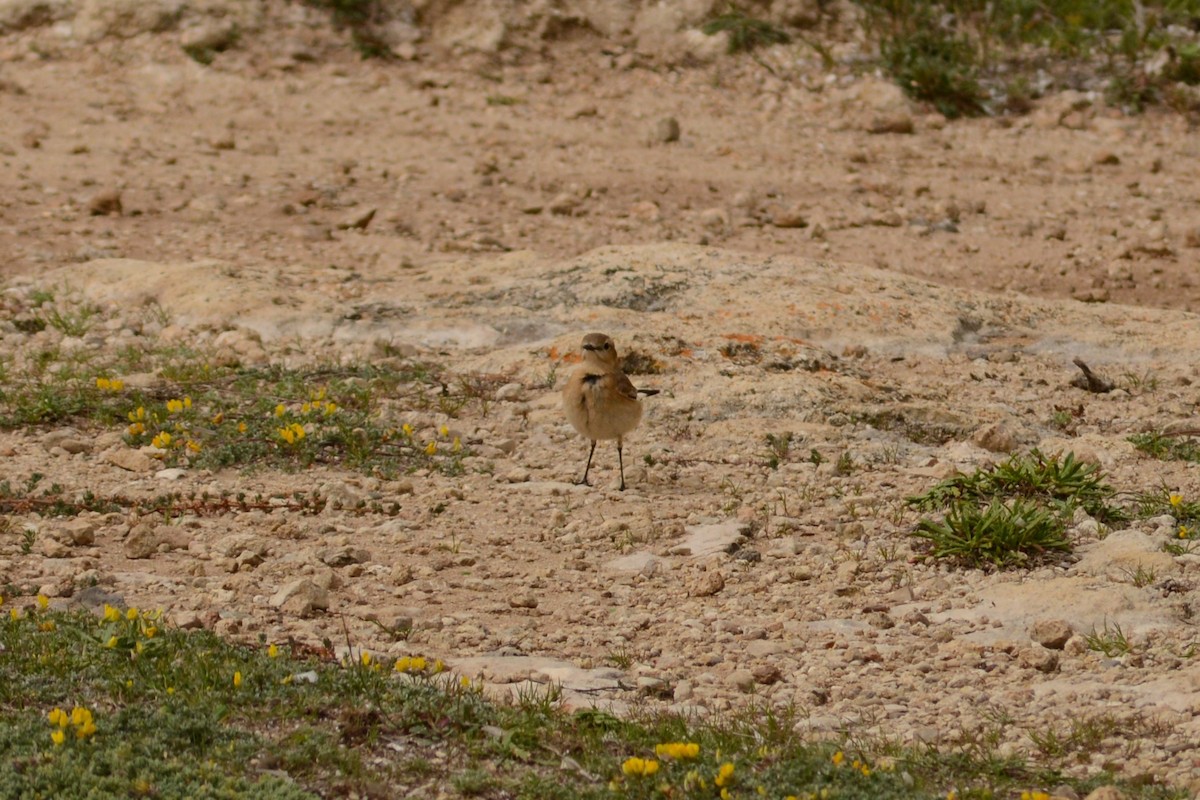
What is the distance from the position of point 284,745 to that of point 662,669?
1536 mm

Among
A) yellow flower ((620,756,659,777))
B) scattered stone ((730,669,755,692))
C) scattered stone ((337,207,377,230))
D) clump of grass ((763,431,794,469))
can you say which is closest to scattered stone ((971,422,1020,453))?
clump of grass ((763,431,794,469))

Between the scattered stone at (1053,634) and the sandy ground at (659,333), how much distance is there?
0.01 metres

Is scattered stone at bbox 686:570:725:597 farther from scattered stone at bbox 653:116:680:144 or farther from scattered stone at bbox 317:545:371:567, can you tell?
scattered stone at bbox 653:116:680:144

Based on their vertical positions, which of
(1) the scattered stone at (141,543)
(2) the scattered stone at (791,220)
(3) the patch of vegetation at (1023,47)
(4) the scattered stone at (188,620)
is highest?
(3) the patch of vegetation at (1023,47)

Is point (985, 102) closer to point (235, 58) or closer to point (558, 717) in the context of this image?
point (235, 58)

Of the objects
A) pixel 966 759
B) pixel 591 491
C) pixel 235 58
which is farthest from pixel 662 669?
pixel 235 58

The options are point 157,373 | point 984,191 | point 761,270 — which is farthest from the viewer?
point 984,191

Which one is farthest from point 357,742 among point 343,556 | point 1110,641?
point 1110,641

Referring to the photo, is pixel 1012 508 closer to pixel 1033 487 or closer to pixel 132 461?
pixel 1033 487

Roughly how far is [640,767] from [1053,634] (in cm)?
197

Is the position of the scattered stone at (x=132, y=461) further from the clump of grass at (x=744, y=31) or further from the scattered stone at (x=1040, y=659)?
the clump of grass at (x=744, y=31)

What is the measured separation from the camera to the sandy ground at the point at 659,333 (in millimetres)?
5824

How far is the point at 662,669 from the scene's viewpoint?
5.64 metres

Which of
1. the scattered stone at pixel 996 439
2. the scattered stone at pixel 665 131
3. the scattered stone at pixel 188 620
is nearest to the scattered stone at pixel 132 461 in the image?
the scattered stone at pixel 188 620
